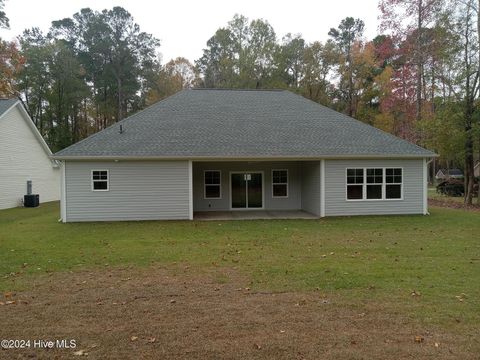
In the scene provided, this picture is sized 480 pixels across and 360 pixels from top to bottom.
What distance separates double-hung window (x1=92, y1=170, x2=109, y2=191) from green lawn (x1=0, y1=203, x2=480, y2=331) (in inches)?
60.1

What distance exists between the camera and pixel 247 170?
17.5 m

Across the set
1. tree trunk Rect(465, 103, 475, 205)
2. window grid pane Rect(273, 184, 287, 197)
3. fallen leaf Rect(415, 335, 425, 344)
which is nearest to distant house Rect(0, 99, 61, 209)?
window grid pane Rect(273, 184, 287, 197)

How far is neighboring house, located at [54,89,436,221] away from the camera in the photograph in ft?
47.7

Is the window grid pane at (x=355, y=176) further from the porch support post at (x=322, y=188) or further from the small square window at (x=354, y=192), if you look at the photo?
the porch support post at (x=322, y=188)

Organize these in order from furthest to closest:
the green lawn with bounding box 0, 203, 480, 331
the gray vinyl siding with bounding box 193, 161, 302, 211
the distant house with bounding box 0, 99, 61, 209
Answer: the distant house with bounding box 0, 99, 61, 209, the gray vinyl siding with bounding box 193, 161, 302, 211, the green lawn with bounding box 0, 203, 480, 331

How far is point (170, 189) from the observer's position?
14.8 metres

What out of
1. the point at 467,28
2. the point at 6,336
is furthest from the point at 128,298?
the point at 467,28

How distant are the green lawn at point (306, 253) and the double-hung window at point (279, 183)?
12.4ft

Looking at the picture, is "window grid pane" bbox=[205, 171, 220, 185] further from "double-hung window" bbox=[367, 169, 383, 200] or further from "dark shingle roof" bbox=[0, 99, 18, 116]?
"dark shingle roof" bbox=[0, 99, 18, 116]

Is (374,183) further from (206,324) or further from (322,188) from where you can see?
(206,324)

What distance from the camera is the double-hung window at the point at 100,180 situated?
1456 cm

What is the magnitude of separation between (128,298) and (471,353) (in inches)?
172

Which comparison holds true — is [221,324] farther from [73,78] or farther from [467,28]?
[73,78]

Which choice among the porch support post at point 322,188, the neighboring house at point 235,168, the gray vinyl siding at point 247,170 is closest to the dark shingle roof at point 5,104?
the neighboring house at point 235,168
